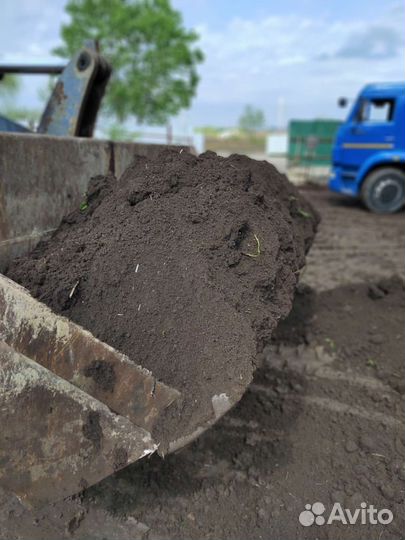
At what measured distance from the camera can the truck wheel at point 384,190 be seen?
9.05 metres

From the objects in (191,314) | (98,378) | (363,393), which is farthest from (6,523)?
(363,393)

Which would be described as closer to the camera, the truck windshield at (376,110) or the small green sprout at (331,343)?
the small green sprout at (331,343)

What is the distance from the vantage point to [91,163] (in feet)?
8.40

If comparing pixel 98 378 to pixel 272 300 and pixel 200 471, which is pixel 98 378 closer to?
pixel 272 300

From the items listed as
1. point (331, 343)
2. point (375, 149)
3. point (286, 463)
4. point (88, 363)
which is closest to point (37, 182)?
point (88, 363)

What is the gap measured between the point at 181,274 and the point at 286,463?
125 cm

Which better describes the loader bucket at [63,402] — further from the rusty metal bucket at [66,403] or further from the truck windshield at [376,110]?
the truck windshield at [376,110]

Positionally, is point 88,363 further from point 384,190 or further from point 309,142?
point 309,142

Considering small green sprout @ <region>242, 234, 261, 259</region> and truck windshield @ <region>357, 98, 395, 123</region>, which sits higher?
truck windshield @ <region>357, 98, 395, 123</region>

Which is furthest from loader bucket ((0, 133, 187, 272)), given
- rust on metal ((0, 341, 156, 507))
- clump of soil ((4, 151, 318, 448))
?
rust on metal ((0, 341, 156, 507))

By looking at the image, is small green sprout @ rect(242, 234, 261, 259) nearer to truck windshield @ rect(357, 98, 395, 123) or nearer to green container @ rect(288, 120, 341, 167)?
truck windshield @ rect(357, 98, 395, 123)

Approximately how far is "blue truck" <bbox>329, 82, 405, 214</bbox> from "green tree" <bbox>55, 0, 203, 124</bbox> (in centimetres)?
1855

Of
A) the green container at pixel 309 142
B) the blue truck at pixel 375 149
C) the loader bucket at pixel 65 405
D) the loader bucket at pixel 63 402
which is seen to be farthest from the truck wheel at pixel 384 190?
the loader bucket at pixel 63 402

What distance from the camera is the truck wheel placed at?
9.05 meters
